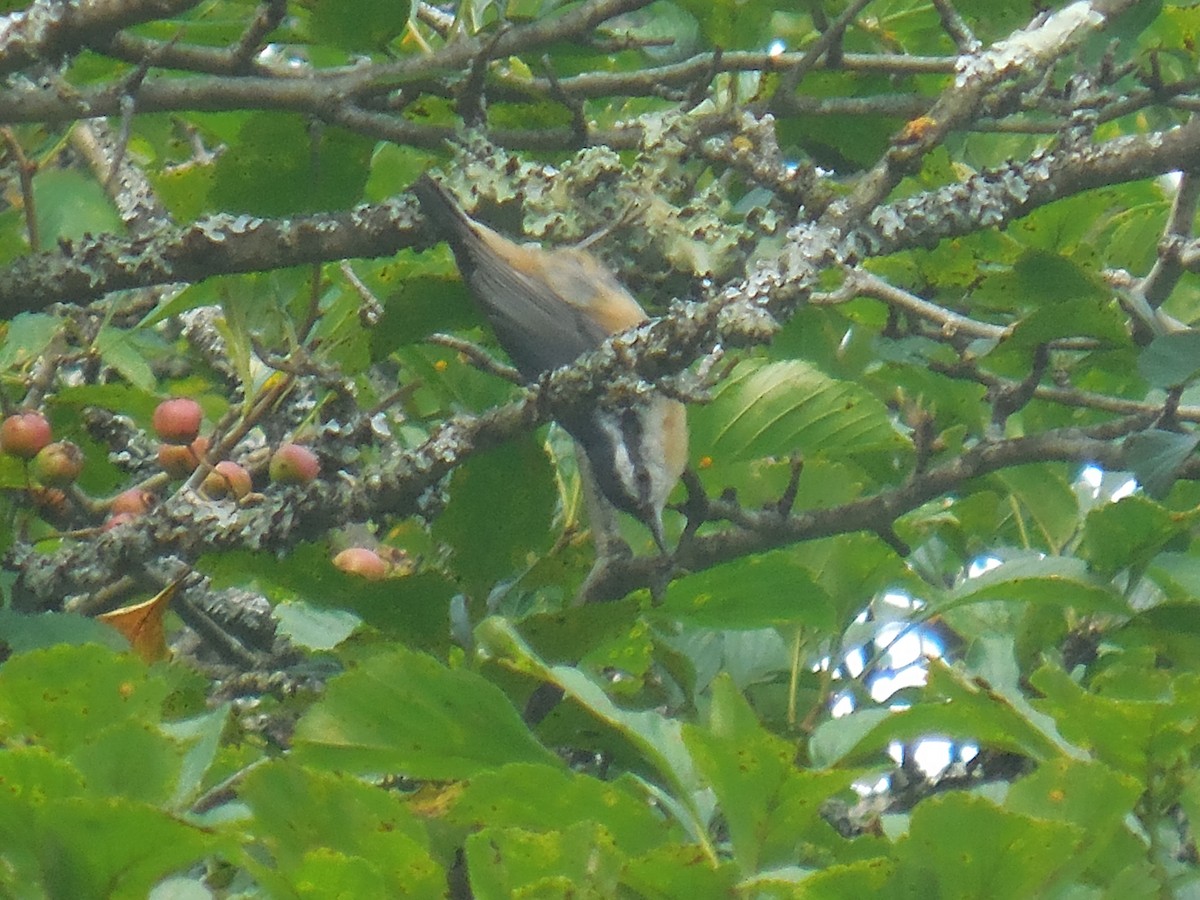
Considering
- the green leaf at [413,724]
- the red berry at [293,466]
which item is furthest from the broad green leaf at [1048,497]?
the green leaf at [413,724]

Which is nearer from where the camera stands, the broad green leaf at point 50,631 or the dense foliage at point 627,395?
the dense foliage at point 627,395

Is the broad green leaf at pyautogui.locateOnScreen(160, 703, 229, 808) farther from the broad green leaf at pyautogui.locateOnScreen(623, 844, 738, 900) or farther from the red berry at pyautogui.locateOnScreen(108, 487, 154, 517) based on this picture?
the red berry at pyautogui.locateOnScreen(108, 487, 154, 517)

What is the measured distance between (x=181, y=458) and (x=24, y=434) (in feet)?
0.91

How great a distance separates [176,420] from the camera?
2.29m

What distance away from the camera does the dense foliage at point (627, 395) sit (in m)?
1.28

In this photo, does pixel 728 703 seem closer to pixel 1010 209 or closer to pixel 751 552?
pixel 751 552

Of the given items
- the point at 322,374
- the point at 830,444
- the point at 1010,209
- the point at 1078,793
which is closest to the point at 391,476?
the point at 322,374

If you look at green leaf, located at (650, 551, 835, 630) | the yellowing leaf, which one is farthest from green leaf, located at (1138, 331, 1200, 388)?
the yellowing leaf

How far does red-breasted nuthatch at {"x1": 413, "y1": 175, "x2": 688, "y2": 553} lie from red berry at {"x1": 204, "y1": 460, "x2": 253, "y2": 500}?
49 centimetres

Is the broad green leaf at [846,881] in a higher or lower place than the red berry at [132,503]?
higher

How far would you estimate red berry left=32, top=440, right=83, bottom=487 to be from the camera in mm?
2209

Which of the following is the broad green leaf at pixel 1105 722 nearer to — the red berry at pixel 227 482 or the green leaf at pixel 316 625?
the green leaf at pixel 316 625

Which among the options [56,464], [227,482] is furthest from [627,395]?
[56,464]

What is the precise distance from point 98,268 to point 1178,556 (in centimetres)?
157
